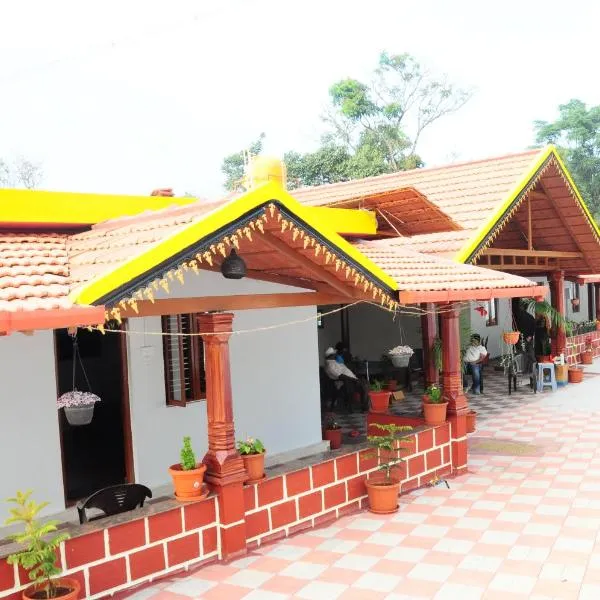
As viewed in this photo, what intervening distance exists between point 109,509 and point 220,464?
1030mm

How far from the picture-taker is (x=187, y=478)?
594cm

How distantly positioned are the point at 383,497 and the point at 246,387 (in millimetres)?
2544

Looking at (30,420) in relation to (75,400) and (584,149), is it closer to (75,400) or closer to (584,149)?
(75,400)

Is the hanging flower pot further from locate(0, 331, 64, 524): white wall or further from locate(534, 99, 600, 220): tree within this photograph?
locate(534, 99, 600, 220): tree

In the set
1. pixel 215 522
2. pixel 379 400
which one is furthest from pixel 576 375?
pixel 215 522

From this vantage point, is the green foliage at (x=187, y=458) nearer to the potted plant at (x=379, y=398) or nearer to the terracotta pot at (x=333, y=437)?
the terracotta pot at (x=333, y=437)

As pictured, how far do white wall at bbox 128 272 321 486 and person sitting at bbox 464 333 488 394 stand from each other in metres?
5.10

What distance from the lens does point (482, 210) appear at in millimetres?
11742

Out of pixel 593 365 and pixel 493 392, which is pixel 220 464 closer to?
pixel 493 392

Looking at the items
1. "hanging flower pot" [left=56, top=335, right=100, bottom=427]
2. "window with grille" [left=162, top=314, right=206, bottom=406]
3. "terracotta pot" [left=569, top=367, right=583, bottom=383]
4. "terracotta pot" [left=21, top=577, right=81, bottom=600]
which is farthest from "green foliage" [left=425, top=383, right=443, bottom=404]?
"terracotta pot" [left=569, top=367, right=583, bottom=383]

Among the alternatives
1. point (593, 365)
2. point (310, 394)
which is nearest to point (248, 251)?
point (310, 394)

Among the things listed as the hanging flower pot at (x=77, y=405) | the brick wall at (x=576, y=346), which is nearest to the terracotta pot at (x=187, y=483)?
the hanging flower pot at (x=77, y=405)

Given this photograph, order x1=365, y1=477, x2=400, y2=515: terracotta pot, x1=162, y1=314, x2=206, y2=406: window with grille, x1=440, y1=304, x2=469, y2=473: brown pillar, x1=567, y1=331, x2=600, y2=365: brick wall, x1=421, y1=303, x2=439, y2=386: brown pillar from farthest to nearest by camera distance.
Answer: x1=567, y1=331, x2=600, y2=365: brick wall → x1=421, y1=303, x2=439, y2=386: brown pillar → x1=440, y1=304, x2=469, y2=473: brown pillar → x1=162, y1=314, x2=206, y2=406: window with grille → x1=365, y1=477, x2=400, y2=515: terracotta pot

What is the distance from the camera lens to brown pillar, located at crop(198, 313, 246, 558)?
6.09 meters
